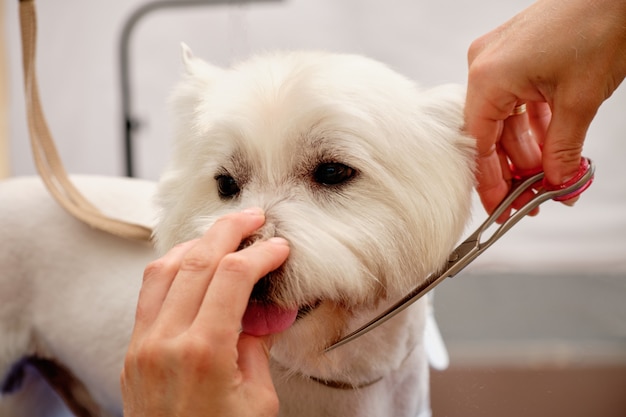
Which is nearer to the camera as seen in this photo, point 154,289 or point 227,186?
point 154,289

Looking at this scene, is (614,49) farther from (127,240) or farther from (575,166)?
(127,240)

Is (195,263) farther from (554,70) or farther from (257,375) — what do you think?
(554,70)

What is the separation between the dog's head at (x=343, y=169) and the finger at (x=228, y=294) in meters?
0.09

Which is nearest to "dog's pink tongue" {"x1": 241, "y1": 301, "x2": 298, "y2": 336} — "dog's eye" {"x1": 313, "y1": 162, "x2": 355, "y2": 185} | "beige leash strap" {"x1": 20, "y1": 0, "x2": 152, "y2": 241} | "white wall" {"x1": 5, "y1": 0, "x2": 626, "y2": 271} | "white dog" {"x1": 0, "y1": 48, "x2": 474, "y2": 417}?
"white dog" {"x1": 0, "y1": 48, "x2": 474, "y2": 417}

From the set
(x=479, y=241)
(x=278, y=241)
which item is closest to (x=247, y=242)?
(x=278, y=241)

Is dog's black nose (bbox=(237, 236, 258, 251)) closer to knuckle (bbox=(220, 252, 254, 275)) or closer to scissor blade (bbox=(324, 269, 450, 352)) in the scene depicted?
knuckle (bbox=(220, 252, 254, 275))

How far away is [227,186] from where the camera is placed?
68 centimetres

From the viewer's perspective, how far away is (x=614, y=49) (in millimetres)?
534

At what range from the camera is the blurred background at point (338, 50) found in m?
1.27

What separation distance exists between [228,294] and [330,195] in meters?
0.21

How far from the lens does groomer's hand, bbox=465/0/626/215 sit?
53cm

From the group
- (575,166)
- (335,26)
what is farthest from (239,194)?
(335,26)

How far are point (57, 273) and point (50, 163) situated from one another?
0.58 feet

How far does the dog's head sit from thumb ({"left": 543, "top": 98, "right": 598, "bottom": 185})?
0.09 meters
